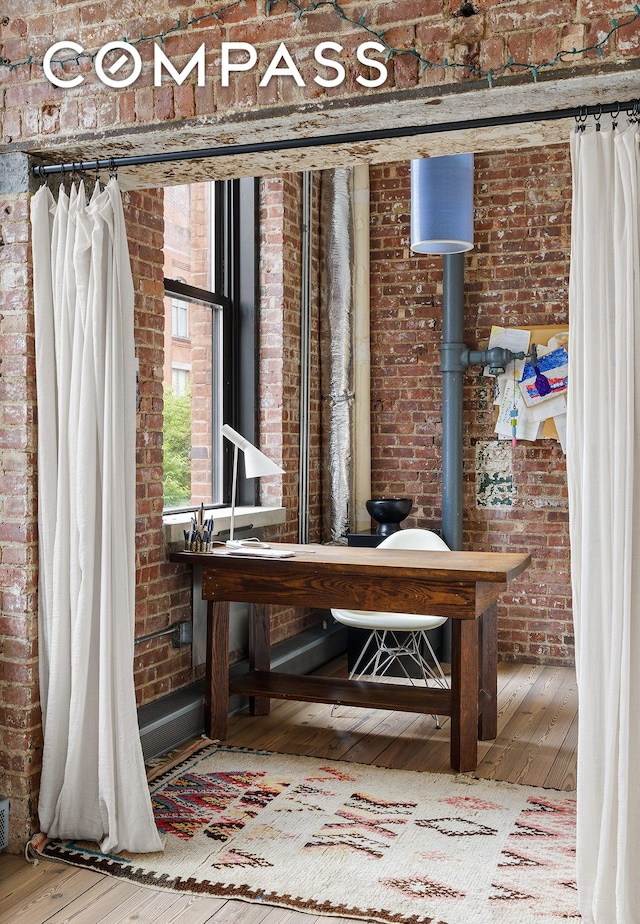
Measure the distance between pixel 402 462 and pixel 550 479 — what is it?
942mm

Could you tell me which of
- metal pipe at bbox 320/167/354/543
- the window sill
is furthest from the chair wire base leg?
the window sill

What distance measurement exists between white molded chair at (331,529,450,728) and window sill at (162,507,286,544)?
643 millimetres

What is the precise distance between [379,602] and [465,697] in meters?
0.52

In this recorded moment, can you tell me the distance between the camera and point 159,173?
10.4 ft

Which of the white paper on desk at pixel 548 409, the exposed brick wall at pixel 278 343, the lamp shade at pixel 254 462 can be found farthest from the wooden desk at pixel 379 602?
the white paper on desk at pixel 548 409

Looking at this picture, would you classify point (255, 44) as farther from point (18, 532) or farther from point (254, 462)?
point (254, 462)

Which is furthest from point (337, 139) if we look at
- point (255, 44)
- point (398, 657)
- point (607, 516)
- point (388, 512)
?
point (398, 657)

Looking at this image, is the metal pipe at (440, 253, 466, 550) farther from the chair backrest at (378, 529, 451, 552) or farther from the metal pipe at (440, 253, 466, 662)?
the chair backrest at (378, 529, 451, 552)

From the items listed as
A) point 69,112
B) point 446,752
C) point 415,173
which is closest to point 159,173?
point 69,112

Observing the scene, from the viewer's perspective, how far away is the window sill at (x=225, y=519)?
4.14 m

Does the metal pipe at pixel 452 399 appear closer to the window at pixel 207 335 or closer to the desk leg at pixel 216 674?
the window at pixel 207 335

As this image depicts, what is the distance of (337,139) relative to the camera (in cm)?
275

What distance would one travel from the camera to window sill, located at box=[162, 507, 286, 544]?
4.14 m

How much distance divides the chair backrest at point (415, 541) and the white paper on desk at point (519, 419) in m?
1.17
